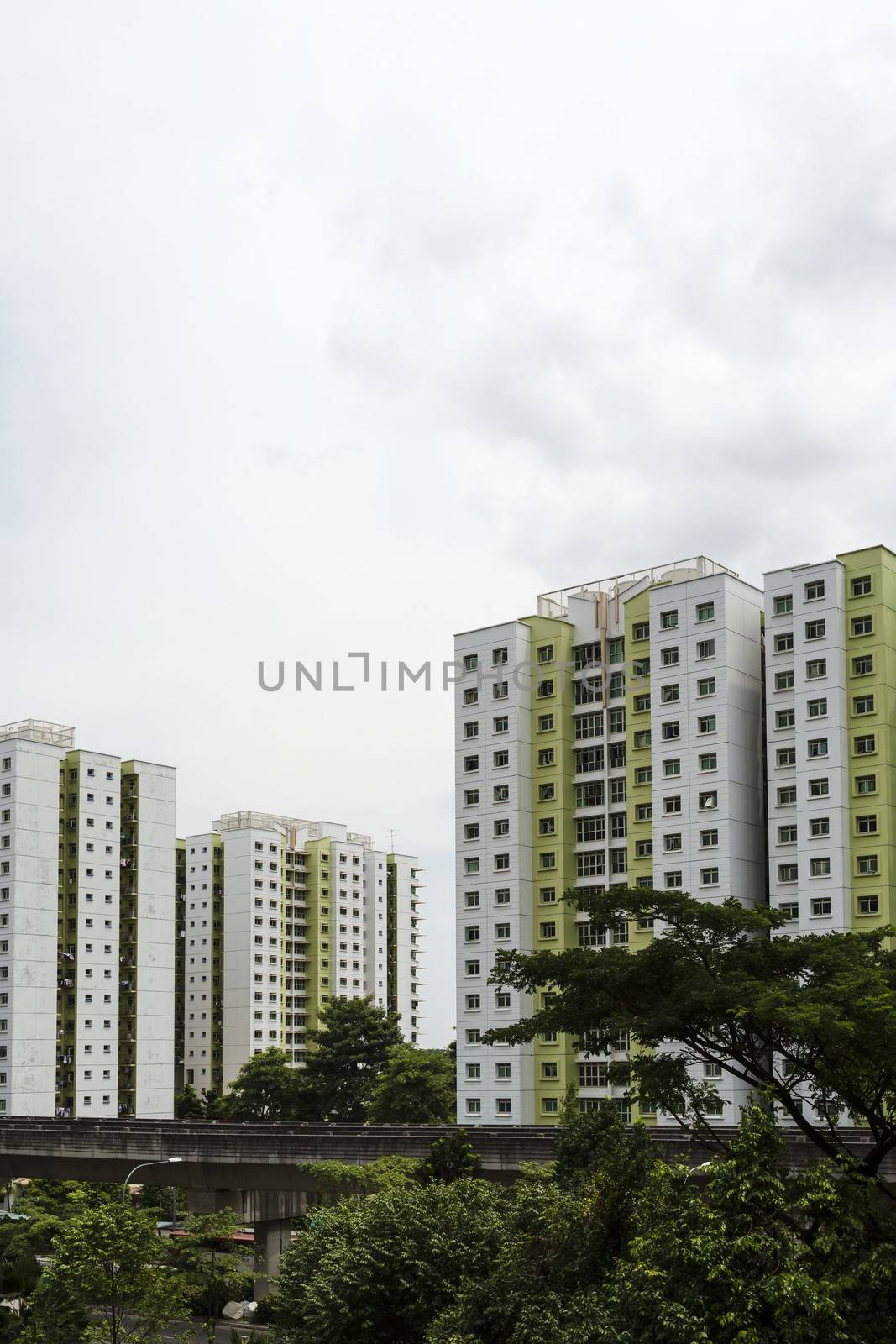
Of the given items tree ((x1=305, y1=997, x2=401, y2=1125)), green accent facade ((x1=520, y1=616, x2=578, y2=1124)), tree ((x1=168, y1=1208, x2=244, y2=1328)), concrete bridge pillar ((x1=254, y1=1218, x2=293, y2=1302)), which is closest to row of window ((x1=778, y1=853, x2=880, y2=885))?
green accent facade ((x1=520, y1=616, x2=578, y2=1124))

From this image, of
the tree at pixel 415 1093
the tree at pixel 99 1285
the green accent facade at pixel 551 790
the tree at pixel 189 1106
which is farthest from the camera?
the tree at pixel 189 1106

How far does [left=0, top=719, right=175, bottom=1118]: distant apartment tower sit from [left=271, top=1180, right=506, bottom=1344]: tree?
9090 centimetres

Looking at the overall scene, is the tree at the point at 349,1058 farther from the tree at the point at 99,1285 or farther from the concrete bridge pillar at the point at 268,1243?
the tree at the point at 99,1285

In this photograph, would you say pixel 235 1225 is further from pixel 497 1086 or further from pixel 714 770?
pixel 714 770

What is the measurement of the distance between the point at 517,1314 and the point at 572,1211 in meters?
2.46

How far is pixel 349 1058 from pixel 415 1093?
20.6 metres

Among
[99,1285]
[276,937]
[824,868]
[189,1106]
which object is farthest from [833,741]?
[276,937]

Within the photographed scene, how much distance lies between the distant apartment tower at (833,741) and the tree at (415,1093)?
120ft

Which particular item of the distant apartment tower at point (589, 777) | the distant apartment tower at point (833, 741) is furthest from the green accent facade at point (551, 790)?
the distant apartment tower at point (833, 741)

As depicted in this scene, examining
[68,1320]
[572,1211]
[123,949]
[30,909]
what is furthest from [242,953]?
[572,1211]

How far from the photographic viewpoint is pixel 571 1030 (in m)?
38.8

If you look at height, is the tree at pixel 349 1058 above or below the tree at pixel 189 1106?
above

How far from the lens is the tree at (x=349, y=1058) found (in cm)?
12575

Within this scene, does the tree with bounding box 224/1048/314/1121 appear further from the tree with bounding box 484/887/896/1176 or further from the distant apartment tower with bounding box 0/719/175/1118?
the tree with bounding box 484/887/896/1176
